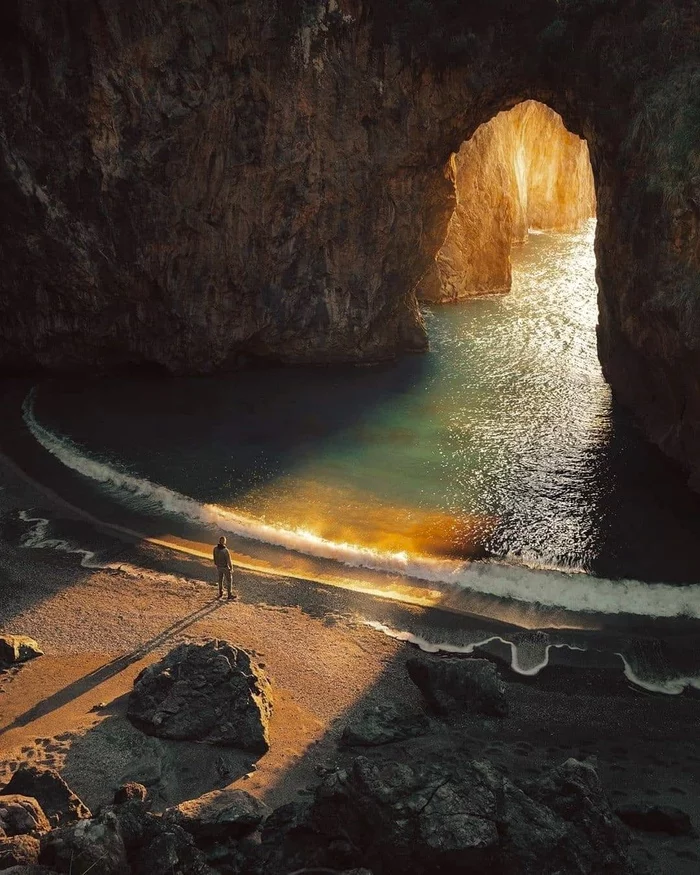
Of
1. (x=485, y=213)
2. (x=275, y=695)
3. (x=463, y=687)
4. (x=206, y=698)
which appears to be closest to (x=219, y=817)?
(x=206, y=698)

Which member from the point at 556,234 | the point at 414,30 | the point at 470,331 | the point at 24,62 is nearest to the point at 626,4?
the point at 414,30

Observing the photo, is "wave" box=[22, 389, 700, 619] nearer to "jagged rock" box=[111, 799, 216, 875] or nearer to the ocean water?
the ocean water

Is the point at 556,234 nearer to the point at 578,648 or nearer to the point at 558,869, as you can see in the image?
the point at 578,648

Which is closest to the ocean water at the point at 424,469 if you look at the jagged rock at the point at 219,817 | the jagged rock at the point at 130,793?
the jagged rock at the point at 219,817

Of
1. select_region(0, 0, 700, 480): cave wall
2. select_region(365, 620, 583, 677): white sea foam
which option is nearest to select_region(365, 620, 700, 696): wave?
select_region(365, 620, 583, 677): white sea foam

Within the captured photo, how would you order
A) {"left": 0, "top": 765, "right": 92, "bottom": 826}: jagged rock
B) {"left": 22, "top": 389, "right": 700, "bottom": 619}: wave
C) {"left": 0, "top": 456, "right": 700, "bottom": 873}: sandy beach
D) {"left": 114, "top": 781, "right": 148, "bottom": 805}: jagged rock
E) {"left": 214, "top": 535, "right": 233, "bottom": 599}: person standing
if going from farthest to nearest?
1. {"left": 22, "top": 389, "right": 700, "bottom": 619}: wave
2. {"left": 214, "top": 535, "right": 233, "bottom": 599}: person standing
3. {"left": 0, "top": 456, "right": 700, "bottom": 873}: sandy beach
4. {"left": 114, "top": 781, "right": 148, "bottom": 805}: jagged rock
5. {"left": 0, "top": 765, "right": 92, "bottom": 826}: jagged rock

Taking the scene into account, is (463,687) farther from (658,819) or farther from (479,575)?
(479,575)

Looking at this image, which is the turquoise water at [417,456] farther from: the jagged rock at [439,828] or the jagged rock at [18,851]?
the jagged rock at [18,851]
